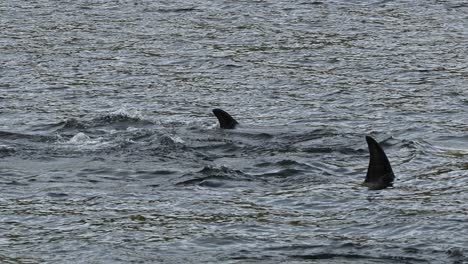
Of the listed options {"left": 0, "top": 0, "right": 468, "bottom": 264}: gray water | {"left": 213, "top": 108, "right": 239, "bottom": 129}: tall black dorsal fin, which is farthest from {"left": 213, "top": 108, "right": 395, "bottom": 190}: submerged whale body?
{"left": 213, "top": 108, "right": 239, "bottom": 129}: tall black dorsal fin

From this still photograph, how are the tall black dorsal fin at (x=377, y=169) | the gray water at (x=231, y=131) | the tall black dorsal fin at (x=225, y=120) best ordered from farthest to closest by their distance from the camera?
1. the tall black dorsal fin at (x=225, y=120)
2. the tall black dorsal fin at (x=377, y=169)
3. the gray water at (x=231, y=131)

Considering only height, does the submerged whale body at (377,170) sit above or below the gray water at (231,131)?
above

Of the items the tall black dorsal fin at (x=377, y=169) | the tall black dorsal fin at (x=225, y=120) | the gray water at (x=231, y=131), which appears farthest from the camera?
the tall black dorsal fin at (x=225, y=120)

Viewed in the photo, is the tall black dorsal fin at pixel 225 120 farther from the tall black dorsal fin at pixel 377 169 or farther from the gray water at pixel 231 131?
the tall black dorsal fin at pixel 377 169

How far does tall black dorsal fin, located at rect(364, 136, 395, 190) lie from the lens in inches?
705

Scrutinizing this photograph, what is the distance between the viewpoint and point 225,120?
2205cm

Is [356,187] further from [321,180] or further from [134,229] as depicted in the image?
[134,229]

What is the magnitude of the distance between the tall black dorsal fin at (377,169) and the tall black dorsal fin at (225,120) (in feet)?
14.2

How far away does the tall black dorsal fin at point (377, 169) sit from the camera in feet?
58.7

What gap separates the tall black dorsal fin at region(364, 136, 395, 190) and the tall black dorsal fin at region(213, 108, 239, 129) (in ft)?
14.2

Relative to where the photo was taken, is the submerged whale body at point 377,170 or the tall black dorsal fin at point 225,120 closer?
the submerged whale body at point 377,170

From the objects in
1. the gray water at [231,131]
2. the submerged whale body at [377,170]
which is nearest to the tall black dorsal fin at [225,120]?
the gray water at [231,131]

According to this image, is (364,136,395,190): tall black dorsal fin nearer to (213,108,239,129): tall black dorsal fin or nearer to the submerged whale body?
the submerged whale body

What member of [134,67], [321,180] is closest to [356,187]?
[321,180]
